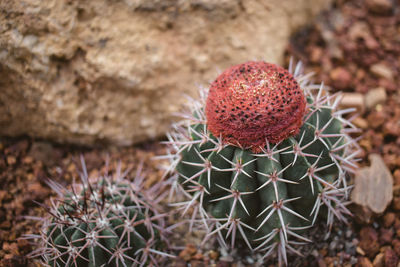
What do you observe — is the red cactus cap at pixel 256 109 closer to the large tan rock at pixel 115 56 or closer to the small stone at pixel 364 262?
the large tan rock at pixel 115 56

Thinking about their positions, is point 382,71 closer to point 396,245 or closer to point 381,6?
point 381,6

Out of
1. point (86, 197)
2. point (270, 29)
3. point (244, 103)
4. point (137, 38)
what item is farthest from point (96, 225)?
point (270, 29)

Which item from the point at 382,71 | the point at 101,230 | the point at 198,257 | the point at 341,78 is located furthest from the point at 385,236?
the point at 101,230

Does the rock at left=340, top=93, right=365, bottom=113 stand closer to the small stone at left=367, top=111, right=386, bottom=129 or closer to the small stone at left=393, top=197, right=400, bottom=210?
the small stone at left=367, top=111, right=386, bottom=129

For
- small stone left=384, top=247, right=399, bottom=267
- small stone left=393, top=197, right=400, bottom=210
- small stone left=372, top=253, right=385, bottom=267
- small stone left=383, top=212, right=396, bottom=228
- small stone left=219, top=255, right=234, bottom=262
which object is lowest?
small stone left=219, top=255, right=234, bottom=262

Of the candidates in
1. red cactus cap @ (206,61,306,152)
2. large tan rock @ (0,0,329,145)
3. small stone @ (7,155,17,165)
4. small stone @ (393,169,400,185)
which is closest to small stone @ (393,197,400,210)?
small stone @ (393,169,400,185)

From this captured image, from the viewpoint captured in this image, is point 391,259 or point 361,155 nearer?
point 391,259

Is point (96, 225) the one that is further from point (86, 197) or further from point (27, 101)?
point (27, 101)
